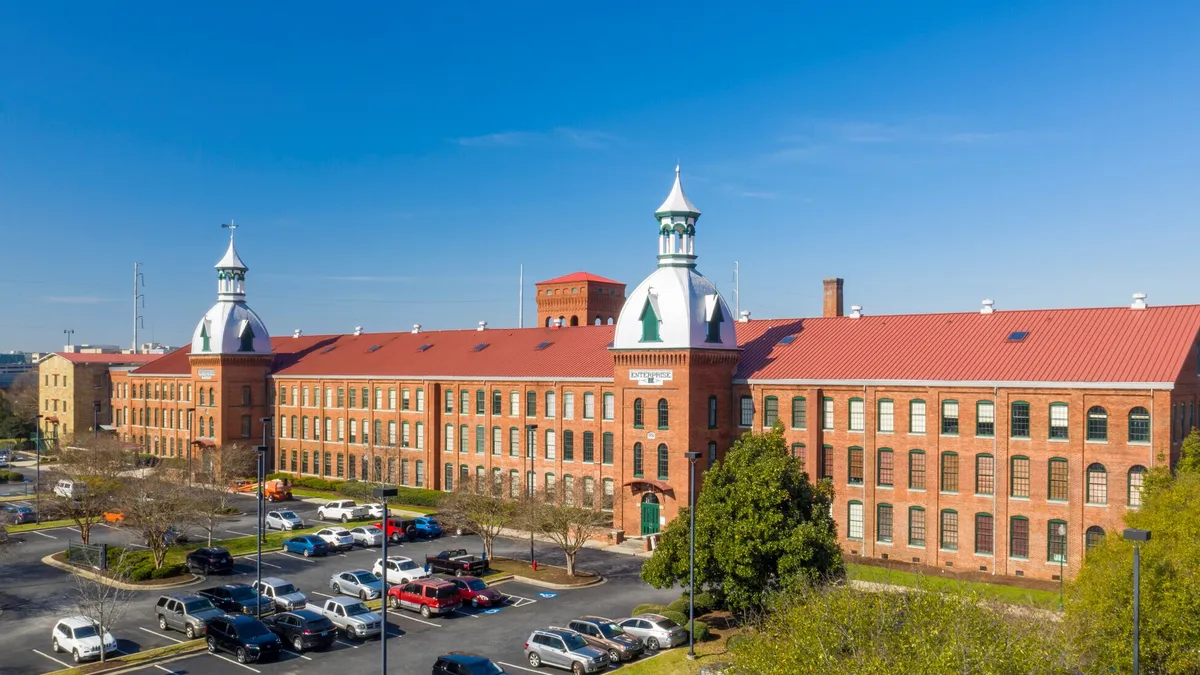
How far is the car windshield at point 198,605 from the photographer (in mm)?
39175

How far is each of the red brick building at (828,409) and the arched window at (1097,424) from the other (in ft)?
0.28

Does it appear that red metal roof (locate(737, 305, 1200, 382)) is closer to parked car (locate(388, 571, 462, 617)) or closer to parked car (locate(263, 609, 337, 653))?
parked car (locate(388, 571, 462, 617))

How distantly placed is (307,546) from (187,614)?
17.3 meters

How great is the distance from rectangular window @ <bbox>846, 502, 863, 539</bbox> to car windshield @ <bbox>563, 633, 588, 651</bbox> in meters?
24.1

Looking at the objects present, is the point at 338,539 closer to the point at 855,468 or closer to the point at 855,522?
the point at 855,522

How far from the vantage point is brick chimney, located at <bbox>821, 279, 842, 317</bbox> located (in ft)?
230

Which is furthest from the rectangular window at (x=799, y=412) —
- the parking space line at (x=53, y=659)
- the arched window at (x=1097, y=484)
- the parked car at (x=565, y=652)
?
the parking space line at (x=53, y=659)

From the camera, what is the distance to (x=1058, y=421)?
4847 cm

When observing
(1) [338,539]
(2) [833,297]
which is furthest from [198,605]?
(2) [833,297]

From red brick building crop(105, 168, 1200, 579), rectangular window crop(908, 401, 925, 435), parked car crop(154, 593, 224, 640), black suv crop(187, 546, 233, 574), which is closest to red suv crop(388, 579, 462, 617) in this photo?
parked car crop(154, 593, 224, 640)

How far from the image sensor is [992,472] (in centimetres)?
5025

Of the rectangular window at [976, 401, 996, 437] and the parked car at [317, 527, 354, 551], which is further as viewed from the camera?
the parked car at [317, 527, 354, 551]

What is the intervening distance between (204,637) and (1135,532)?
109 ft

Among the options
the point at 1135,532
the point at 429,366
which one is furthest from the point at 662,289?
the point at 1135,532
